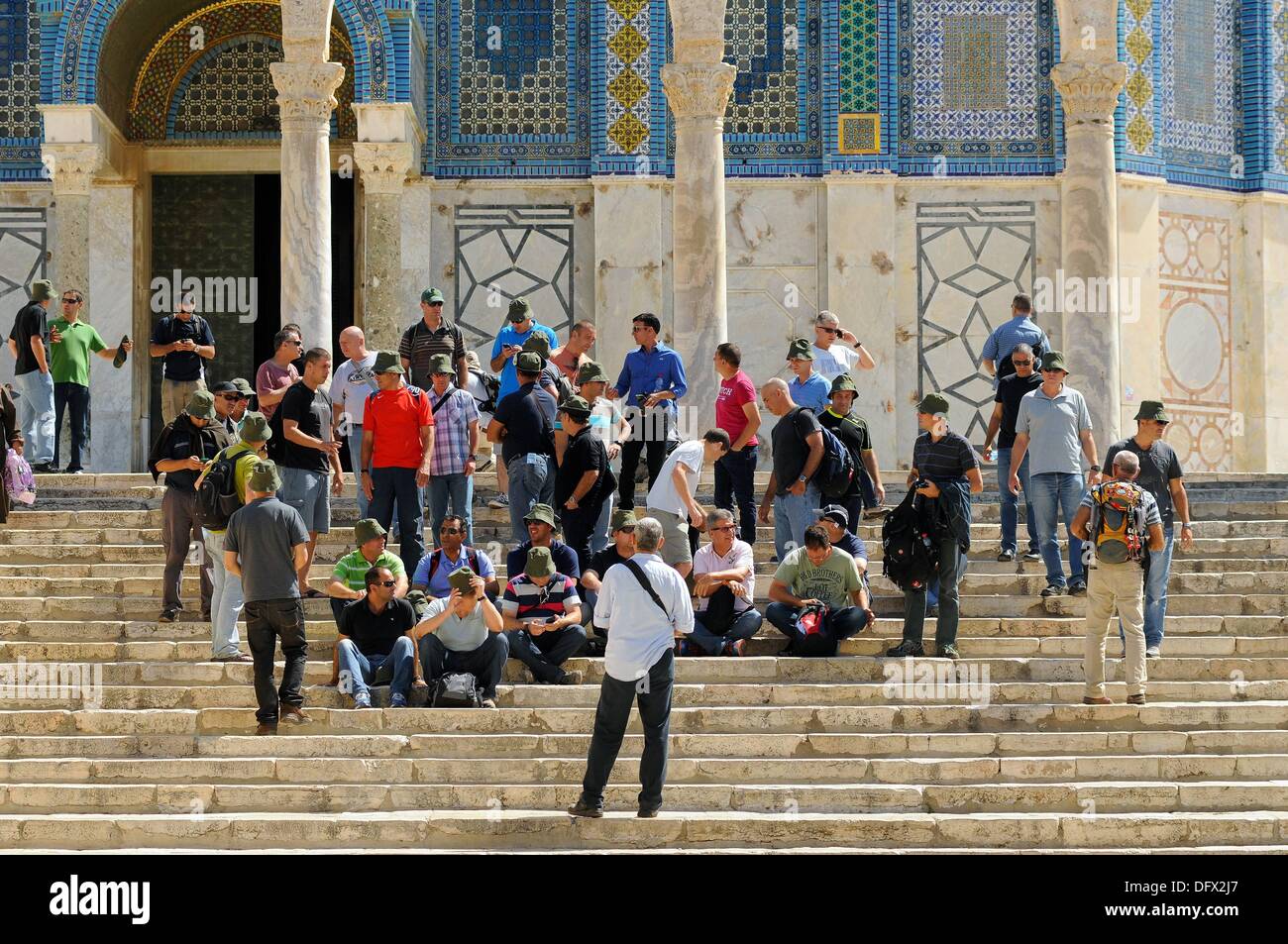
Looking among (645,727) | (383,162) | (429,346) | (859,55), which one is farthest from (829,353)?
(859,55)

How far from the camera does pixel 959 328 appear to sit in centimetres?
2072

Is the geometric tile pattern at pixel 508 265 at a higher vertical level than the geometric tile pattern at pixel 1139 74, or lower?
lower

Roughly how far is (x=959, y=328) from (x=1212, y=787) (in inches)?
403

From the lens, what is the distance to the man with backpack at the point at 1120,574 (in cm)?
1180

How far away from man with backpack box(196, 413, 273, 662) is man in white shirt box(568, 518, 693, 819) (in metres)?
3.08

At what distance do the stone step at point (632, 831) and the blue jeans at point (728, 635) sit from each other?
204 centimetres

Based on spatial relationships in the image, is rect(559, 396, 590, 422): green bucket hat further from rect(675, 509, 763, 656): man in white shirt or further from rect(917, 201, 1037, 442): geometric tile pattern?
rect(917, 201, 1037, 442): geometric tile pattern

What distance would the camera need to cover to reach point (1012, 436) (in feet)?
47.6

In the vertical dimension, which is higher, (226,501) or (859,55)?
(859,55)

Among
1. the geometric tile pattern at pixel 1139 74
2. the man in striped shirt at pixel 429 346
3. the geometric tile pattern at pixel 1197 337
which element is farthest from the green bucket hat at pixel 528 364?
the geometric tile pattern at pixel 1139 74

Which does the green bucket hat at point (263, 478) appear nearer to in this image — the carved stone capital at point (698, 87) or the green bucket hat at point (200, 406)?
the green bucket hat at point (200, 406)

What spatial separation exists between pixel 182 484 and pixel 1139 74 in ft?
40.4

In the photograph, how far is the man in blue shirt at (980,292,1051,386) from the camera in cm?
1572

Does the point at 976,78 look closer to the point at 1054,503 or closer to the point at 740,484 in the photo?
the point at 1054,503
